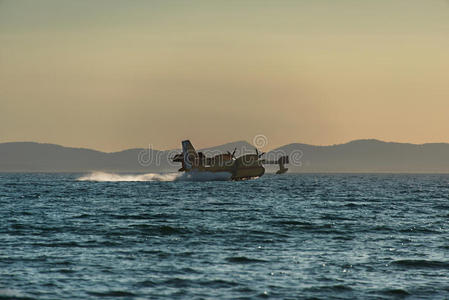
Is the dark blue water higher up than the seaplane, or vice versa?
the seaplane

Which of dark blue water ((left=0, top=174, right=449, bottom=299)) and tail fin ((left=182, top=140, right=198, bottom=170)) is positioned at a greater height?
tail fin ((left=182, top=140, right=198, bottom=170))

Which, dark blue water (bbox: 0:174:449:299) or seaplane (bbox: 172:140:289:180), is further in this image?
seaplane (bbox: 172:140:289:180)

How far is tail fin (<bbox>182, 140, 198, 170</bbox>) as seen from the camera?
5207 inches

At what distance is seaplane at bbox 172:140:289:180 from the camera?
5276 inches

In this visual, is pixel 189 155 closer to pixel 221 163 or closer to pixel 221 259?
pixel 221 163

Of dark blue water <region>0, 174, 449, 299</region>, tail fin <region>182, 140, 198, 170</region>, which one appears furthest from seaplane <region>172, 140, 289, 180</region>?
dark blue water <region>0, 174, 449, 299</region>

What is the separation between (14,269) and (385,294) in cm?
1281

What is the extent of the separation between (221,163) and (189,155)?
864cm

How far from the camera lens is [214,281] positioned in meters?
20.0

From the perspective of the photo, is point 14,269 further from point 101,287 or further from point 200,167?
point 200,167

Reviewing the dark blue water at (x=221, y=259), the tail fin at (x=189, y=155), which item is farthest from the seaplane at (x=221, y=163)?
the dark blue water at (x=221, y=259)

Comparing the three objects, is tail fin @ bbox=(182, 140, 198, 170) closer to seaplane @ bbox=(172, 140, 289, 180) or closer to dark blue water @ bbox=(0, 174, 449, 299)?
seaplane @ bbox=(172, 140, 289, 180)

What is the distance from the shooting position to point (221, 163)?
138 metres

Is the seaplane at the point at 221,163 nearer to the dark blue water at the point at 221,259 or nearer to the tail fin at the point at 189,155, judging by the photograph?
the tail fin at the point at 189,155
